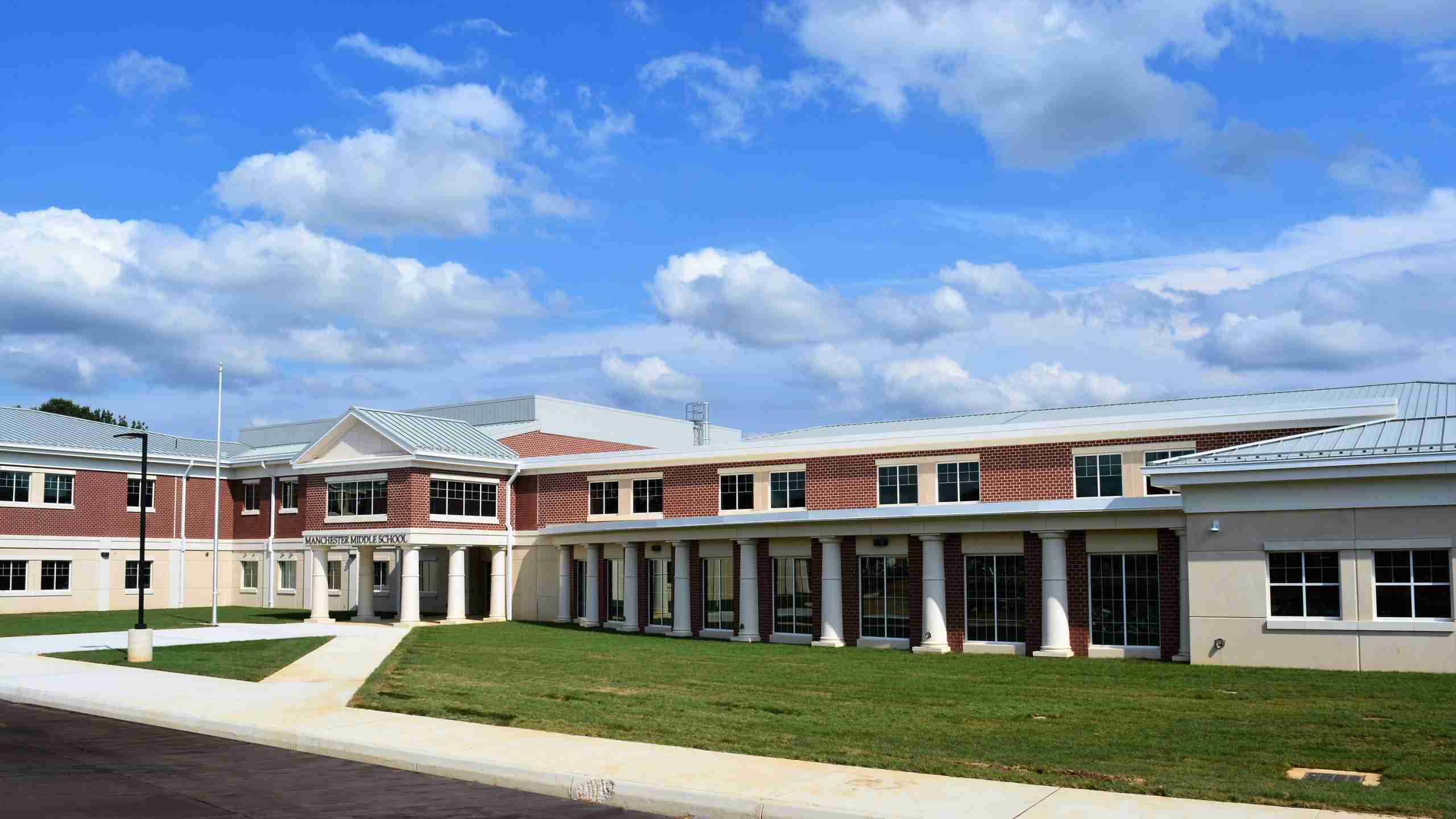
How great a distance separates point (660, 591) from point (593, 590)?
2.92 meters

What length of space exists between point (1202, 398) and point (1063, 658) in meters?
16.1

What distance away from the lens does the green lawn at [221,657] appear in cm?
2636

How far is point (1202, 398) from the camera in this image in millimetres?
43812

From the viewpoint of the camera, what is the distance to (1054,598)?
32469 millimetres

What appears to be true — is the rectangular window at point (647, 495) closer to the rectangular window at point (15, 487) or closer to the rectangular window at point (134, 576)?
the rectangular window at point (134, 576)

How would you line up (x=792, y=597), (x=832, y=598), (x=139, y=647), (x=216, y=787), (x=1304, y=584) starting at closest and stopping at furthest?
(x=216, y=787) < (x=1304, y=584) < (x=139, y=647) < (x=832, y=598) < (x=792, y=597)

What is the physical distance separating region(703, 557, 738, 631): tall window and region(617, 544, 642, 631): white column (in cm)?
316

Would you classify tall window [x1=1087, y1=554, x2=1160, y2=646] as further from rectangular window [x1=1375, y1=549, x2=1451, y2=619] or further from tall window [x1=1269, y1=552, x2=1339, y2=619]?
rectangular window [x1=1375, y1=549, x2=1451, y2=619]


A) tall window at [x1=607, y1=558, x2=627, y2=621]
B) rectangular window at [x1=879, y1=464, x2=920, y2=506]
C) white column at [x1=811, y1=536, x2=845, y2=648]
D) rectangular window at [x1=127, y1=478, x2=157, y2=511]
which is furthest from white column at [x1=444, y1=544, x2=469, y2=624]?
rectangular window at [x1=127, y1=478, x2=157, y2=511]

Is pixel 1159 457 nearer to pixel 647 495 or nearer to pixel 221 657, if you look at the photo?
pixel 647 495

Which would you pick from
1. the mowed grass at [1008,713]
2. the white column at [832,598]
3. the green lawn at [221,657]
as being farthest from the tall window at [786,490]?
the green lawn at [221,657]

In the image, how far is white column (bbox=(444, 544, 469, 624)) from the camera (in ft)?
154

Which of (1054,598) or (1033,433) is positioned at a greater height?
(1033,433)

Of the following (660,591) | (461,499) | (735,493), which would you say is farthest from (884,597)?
(461,499)
